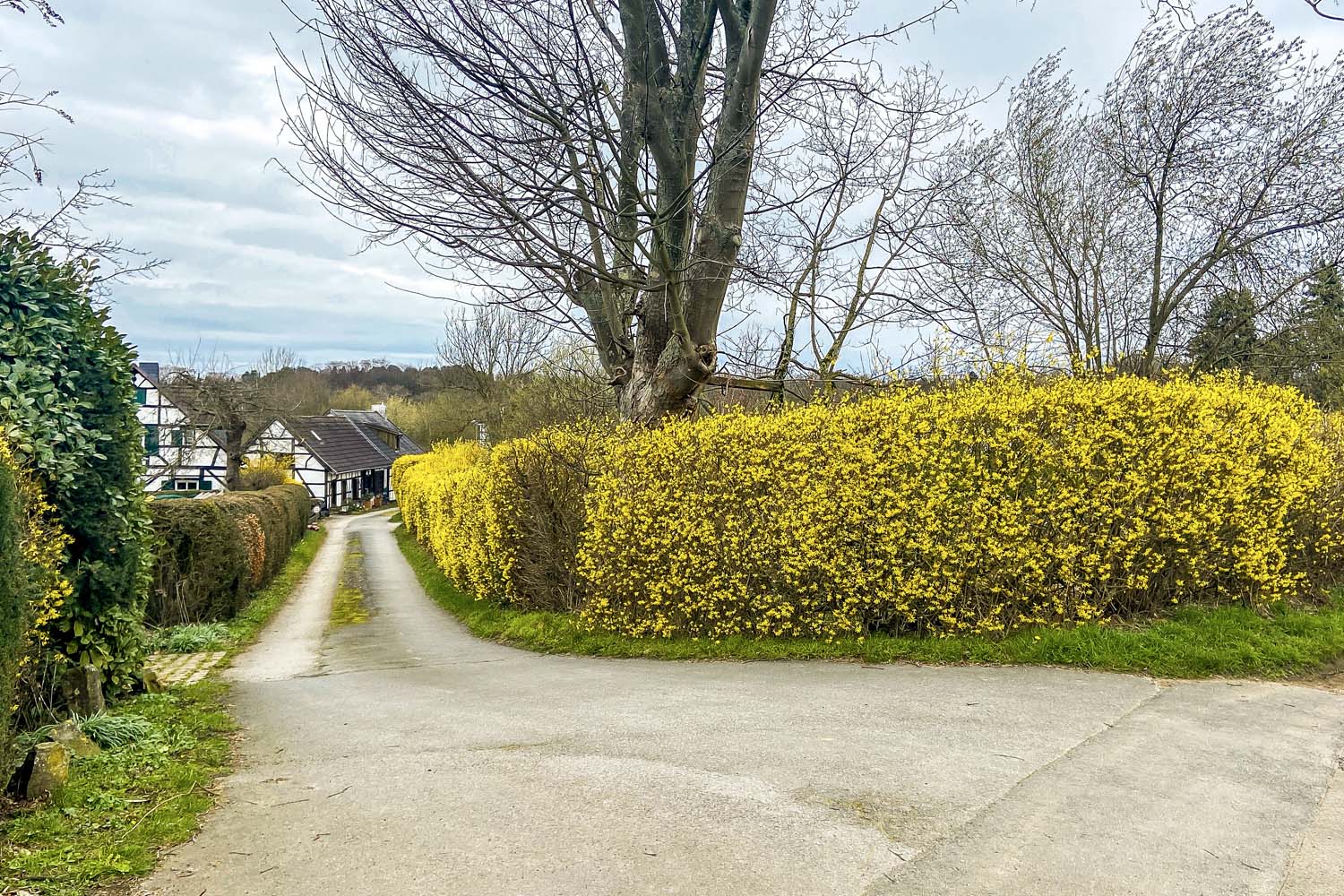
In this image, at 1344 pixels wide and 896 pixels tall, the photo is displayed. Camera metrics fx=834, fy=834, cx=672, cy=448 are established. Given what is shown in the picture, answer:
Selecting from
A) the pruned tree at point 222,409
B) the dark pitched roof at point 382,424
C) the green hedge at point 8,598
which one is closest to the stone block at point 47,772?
the green hedge at point 8,598

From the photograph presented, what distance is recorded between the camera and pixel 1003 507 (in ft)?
23.5

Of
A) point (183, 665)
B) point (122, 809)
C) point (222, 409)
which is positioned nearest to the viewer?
point (122, 809)

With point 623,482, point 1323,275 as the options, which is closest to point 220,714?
point 623,482

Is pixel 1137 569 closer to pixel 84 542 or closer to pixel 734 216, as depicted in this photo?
pixel 734 216

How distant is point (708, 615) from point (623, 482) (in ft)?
5.94

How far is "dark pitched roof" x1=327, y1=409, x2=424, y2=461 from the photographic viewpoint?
65.1m

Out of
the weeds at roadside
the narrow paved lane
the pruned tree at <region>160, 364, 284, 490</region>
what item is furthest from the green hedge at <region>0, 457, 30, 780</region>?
the pruned tree at <region>160, 364, 284, 490</region>

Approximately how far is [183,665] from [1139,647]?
35.0 ft

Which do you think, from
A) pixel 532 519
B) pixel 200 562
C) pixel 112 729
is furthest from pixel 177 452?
pixel 112 729

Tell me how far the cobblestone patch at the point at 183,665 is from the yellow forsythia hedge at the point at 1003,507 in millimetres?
5505

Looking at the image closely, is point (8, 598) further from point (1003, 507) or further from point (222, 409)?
point (222, 409)

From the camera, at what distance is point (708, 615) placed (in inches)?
336

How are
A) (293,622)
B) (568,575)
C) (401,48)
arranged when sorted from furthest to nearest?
1. (293,622)
2. (568,575)
3. (401,48)

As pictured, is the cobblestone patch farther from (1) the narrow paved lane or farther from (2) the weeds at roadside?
(1) the narrow paved lane
